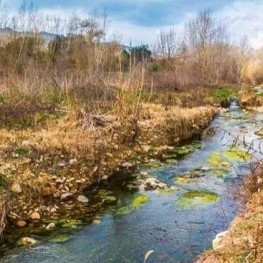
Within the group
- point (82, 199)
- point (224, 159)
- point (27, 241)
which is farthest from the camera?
point (224, 159)

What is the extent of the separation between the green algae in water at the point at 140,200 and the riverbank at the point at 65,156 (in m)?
0.94

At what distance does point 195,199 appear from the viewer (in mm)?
8391

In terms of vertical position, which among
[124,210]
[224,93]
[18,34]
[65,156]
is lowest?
[124,210]

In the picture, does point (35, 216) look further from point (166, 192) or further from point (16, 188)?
point (166, 192)

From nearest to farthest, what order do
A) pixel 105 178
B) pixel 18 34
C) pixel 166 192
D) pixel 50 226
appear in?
pixel 50 226, pixel 166 192, pixel 105 178, pixel 18 34

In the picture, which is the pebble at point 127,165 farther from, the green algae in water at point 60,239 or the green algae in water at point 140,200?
the green algae in water at point 60,239

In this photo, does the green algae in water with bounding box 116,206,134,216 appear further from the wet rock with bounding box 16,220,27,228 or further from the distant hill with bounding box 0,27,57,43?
the distant hill with bounding box 0,27,57,43

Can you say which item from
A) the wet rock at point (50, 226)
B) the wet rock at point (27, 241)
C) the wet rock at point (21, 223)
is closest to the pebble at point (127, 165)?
the wet rock at point (50, 226)

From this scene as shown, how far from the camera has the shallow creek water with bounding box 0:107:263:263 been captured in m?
6.00

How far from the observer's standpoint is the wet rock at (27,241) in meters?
6.39

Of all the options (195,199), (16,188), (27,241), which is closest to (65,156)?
(16,188)

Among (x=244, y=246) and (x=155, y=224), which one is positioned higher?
(x=244, y=246)

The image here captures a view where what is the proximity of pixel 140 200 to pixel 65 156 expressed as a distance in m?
2.30

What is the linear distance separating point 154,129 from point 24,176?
6.44 meters
